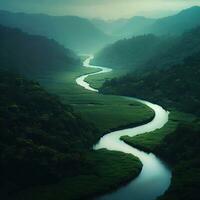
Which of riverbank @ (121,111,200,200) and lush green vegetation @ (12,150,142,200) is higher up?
riverbank @ (121,111,200,200)

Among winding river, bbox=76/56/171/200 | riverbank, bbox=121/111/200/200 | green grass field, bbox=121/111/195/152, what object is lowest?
winding river, bbox=76/56/171/200

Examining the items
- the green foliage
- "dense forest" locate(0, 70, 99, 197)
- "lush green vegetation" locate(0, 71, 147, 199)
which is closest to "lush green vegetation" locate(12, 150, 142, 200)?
"lush green vegetation" locate(0, 71, 147, 199)

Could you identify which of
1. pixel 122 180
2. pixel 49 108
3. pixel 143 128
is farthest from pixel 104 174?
pixel 143 128

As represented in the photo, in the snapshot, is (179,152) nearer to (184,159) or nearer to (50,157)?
(184,159)

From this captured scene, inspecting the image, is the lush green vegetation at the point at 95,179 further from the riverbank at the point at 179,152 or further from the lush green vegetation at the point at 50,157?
the riverbank at the point at 179,152

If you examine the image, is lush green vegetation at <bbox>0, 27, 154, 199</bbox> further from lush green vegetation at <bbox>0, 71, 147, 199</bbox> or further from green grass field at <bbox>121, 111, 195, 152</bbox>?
green grass field at <bbox>121, 111, 195, 152</bbox>

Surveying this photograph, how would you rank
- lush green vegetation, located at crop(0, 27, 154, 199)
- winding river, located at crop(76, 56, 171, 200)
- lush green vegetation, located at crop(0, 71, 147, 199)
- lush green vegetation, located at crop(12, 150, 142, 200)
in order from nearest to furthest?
lush green vegetation, located at crop(12, 150, 142, 200) → winding river, located at crop(76, 56, 171, 200) → lush green vegetation, located at crop(0, 71, 147, 199) → lush green vegetation, located at crop(0, 27, 154, 199)

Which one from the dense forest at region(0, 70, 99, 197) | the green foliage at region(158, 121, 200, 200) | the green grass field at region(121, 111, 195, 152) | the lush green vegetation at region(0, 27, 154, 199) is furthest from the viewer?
the green grass field at region(121, 111, 195, 152)

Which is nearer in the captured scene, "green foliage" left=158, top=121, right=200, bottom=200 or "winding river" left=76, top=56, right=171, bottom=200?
"green foliage" left=158, top=121, right=200, bottom=200
